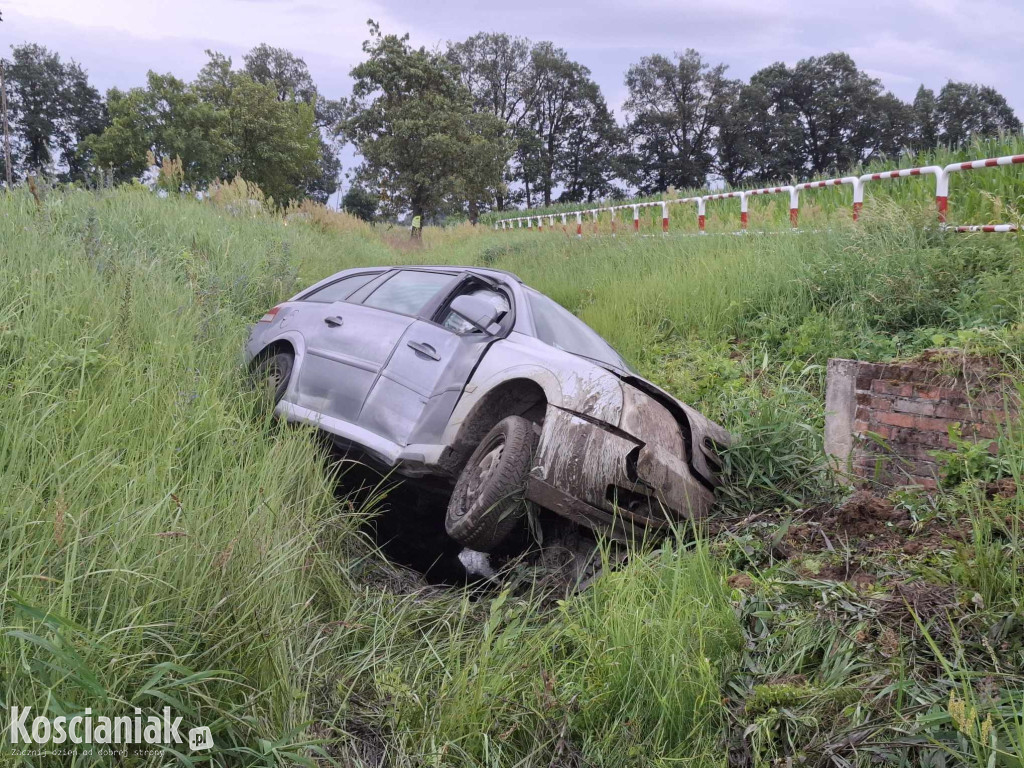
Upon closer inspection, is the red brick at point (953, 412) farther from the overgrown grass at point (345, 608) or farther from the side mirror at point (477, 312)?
the side mirror at point (477, 312)

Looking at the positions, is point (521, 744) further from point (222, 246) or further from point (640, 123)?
point (640, 123)

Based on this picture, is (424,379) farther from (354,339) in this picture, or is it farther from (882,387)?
(882,387)

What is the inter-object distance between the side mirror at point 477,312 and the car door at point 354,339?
447mm

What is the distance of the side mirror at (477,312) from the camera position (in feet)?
15.0

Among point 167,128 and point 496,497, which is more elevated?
point 167,128

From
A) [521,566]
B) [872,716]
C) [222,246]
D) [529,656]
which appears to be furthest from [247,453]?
[222,246]

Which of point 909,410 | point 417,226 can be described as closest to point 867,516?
point 909,410

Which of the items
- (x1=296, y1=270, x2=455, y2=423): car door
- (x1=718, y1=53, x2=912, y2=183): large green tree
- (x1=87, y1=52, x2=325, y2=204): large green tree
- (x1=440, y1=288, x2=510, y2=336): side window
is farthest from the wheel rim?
(x1=718, y1=53, x2=912, y2=183): large green tree

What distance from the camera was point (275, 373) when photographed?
5.29 meters

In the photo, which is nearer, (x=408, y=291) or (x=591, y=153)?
(x=408, y=291)

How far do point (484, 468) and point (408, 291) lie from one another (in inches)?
75.5

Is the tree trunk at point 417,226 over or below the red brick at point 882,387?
over

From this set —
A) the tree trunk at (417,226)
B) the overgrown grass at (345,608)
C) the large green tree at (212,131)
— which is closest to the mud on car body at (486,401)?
the overgrown grass at (345,608)

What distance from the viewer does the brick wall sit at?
3742mm
